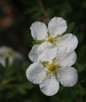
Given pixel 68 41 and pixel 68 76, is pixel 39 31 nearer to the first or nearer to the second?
pixel 68 41

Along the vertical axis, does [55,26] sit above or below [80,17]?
above

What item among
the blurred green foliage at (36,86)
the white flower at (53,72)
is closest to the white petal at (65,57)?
the white flower at (53,72)

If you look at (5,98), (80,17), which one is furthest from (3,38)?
(5,98)

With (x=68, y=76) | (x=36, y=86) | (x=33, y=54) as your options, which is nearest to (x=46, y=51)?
(x=33, y=54)

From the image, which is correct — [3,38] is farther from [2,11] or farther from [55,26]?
[55,26]

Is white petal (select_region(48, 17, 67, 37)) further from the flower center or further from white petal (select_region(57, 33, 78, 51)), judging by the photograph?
the flower center

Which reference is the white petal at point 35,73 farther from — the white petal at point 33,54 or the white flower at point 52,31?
the white flower at point 52,31

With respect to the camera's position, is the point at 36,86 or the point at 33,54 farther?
the point at 36,86

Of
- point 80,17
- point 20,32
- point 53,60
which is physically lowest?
point 20,32
